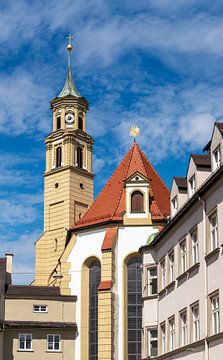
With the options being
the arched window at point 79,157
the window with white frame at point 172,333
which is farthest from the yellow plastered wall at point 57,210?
the window with white frame at point 172,333

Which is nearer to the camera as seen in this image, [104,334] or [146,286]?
[146,286]

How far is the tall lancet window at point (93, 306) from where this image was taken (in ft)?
182

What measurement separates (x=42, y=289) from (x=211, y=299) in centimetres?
3359

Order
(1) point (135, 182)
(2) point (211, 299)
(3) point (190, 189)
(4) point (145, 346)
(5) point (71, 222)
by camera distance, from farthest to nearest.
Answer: (5) point (71, 222)
(1) point (135, 182)
(4) point (145, 346)
(3) point (190, 189)
(2) point (211, 299)

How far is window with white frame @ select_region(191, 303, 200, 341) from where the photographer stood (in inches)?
1117

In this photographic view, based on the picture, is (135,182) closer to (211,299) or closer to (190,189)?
(190,189)

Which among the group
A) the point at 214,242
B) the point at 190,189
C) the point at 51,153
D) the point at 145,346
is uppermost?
the point at 51,153

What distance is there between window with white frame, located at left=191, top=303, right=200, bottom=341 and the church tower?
Answer: 42624 mm

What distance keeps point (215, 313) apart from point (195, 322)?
299 centimetres

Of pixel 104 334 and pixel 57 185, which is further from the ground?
pixel 57 185

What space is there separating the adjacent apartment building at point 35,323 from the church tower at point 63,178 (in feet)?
43.8

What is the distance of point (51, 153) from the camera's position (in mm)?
76438

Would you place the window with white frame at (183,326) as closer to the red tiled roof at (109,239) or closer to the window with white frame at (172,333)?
the window with white frame at (172,333)

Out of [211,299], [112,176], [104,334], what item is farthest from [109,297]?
[211,299]
